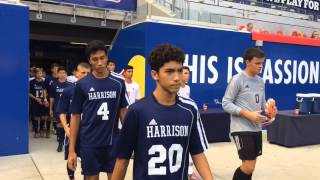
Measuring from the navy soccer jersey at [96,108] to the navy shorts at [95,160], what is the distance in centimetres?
6

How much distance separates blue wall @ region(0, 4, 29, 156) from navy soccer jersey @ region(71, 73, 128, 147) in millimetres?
4309

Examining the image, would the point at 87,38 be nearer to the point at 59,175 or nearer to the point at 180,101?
the point at 59,175

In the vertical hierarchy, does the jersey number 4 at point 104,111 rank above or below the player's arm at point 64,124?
above

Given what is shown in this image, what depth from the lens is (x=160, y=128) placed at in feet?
7.33

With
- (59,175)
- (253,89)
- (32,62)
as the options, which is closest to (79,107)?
(253,89)

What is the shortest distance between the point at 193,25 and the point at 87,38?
5410mm

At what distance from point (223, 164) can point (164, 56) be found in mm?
5111

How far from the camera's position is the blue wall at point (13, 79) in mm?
7277

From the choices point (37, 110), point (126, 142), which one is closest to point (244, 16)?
point (37, 110)

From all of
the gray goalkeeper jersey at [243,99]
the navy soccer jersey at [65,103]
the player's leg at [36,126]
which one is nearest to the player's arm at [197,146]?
the gray goalkeeper jersey at [243,99]

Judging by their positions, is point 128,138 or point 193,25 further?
point 193,25

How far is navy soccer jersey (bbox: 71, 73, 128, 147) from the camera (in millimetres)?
3594

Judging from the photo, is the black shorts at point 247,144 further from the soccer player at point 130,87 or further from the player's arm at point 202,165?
the soccer player at point 130,87

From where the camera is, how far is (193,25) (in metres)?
9.83
